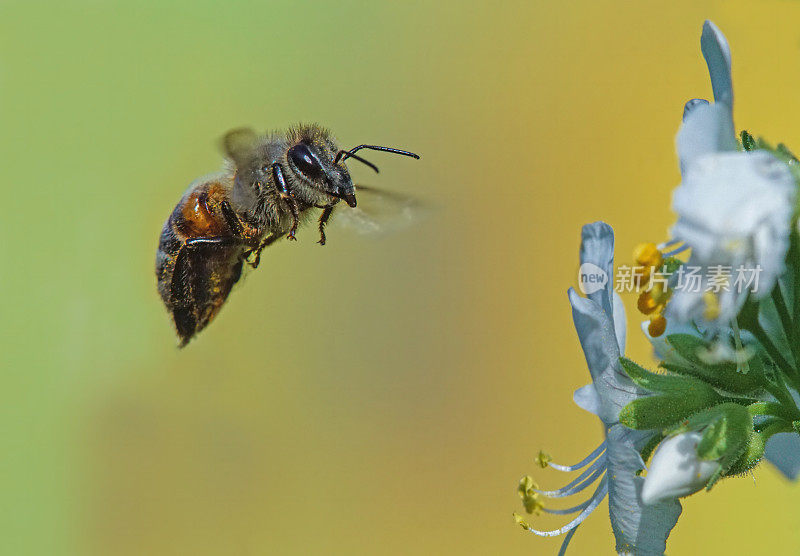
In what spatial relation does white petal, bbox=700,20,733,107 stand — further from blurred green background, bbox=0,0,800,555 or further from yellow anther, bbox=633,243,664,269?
blurred green background, bbox=0,0,800,555

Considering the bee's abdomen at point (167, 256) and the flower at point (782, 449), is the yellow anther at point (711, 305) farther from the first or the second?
the bee's abdomen at point (167, 256)

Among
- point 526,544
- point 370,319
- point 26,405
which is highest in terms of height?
point 370,319

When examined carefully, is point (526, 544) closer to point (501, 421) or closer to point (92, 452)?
point (501, 421)

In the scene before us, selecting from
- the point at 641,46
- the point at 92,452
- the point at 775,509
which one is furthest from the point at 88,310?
the point at 775,509

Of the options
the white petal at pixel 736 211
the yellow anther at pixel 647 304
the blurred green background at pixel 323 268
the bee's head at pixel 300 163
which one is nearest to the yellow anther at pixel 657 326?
the yellow anther at pixel 647 304

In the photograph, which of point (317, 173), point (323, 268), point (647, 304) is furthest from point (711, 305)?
point (323, 268)

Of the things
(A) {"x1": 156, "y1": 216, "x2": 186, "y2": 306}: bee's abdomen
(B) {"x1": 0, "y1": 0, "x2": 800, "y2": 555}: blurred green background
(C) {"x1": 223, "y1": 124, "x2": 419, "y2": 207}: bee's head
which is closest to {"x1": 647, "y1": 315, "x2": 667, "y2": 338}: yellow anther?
(C) {"x1": 223, "y1": 124, "x2": 419, "y2": 207}: bee's head
